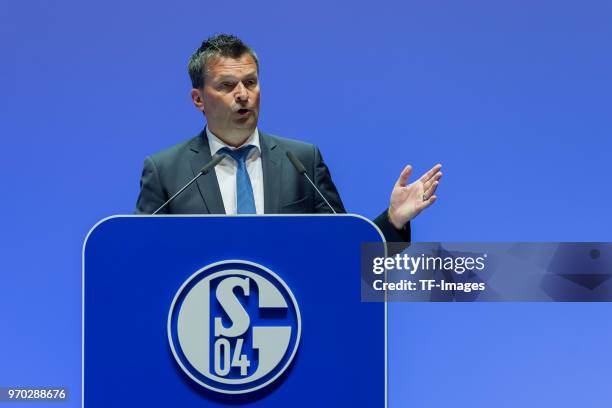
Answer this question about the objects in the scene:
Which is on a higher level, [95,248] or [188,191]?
[188,191]

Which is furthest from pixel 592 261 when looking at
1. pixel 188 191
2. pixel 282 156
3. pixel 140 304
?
pixel 140 304

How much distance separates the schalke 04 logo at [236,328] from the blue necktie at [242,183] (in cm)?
44

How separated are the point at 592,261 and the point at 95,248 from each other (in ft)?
4.15

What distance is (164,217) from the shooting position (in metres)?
2.02

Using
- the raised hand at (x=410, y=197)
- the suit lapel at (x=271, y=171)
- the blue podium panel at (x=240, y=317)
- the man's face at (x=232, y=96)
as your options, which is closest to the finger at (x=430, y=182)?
the raised hand at (x=410, y=197)

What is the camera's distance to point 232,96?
247 cm

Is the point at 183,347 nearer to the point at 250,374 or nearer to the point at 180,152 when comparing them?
the point at 250,374

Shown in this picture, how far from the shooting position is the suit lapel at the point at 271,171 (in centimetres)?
241

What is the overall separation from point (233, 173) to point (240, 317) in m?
0.59

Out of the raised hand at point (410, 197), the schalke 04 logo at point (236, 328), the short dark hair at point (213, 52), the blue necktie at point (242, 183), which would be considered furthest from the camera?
the short dark hair at point (213, 52)

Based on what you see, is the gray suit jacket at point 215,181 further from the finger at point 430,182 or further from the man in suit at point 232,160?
the finger at point 430,182

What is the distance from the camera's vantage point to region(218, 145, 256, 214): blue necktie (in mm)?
2400

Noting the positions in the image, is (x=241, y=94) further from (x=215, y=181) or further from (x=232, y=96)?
(x=215, y=181)

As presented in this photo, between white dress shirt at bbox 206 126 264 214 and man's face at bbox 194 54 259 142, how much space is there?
2 centimetres
